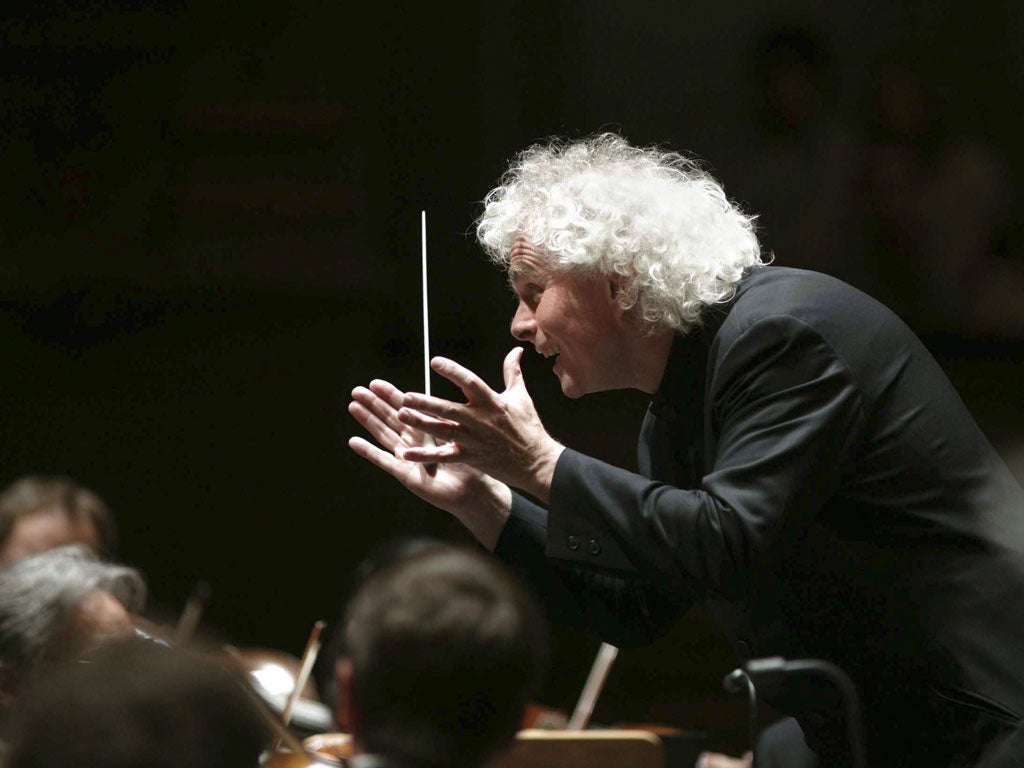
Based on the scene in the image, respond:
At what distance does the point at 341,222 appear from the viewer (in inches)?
193

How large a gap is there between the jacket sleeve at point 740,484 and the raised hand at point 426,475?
0.91ft

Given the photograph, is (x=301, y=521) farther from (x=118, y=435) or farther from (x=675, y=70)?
(x=675, y=70)

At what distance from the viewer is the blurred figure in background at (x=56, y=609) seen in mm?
2553

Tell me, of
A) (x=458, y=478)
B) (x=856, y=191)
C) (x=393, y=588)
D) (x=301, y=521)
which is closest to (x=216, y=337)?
(x=301, y=521)

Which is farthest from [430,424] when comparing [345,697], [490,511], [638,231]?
[345,697]

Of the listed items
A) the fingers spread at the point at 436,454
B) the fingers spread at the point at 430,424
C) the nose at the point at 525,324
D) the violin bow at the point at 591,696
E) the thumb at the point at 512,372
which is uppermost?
the nose at the point at 525,324

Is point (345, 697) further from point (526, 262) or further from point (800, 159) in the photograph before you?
point (800, 159)

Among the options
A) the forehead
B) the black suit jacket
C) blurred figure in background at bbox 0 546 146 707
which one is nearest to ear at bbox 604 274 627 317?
the forehead

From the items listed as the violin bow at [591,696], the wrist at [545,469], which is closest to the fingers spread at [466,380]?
the wrist at [545,469]

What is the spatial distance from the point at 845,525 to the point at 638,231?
59 centimetres

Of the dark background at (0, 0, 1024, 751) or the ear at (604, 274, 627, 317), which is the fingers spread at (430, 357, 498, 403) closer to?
the ear at (604, 274, 627, 317)

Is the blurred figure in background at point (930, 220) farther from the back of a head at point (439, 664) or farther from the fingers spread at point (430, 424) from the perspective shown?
the back of a head at point (439, 664)

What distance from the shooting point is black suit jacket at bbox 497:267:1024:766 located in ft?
7.09

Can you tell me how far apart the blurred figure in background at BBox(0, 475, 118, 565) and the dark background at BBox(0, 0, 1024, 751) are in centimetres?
114
